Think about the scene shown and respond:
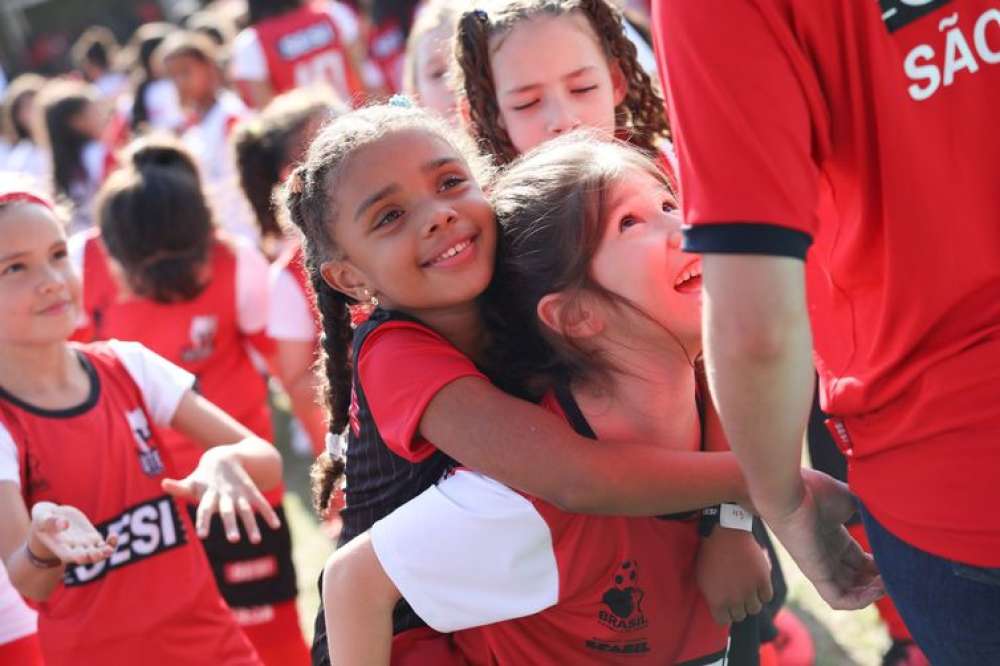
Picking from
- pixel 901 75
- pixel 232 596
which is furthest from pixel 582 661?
pixel 232 596

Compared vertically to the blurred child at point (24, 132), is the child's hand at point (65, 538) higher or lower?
lower

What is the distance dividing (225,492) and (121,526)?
416 millimetres

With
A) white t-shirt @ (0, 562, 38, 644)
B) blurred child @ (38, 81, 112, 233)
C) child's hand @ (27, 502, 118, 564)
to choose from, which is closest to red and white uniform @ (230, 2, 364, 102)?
blurred child @ (38, 81, 112, 233)

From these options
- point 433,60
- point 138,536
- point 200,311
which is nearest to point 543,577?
point 138,536

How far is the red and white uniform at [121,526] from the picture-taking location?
2.39 meters

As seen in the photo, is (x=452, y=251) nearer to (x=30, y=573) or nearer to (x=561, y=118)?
(x=561, y=118)

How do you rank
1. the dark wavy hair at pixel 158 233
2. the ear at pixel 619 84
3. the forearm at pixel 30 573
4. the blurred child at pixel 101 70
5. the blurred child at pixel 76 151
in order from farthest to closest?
the blurred child at pixel 101 70 < the blurred child at pixel 76 151 < the dark wavy hair at pixel 158 233 < the ear at pixel 619 84 < the forearm at pixel 30 573

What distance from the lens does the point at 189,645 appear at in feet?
8.02

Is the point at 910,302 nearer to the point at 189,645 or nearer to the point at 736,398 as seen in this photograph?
the point at 736,398

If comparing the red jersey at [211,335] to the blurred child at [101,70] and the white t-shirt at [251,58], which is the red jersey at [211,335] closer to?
the white t-shirt at [251,58]

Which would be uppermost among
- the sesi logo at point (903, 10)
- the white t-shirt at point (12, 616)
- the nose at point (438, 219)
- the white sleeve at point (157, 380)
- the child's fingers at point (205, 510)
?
the sesi logo at point (903, 10)

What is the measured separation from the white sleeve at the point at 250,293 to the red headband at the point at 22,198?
1050 mm

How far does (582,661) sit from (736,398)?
2.14 ft

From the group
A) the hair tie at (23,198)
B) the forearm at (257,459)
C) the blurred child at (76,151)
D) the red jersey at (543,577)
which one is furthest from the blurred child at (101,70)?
the red jersey at (543,577)
